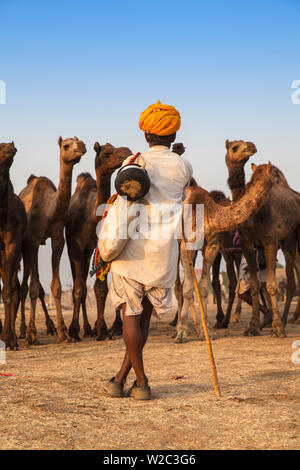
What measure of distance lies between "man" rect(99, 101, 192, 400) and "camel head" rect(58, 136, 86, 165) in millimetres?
4737

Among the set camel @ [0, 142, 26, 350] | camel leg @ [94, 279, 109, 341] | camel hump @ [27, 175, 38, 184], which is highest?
camel hump @ [27, 175, 38, 184]

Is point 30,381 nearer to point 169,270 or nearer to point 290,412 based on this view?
point 169,270

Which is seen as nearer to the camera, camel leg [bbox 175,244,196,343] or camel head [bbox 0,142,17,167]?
camel head [bbox 0,142,17,167]

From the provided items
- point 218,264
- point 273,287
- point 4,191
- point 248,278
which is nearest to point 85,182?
point 4,191

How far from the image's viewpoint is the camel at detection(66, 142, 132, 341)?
9.88 m

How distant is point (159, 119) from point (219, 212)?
439cm

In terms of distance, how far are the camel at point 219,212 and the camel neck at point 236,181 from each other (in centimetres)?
28

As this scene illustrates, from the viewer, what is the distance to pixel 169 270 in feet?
15.2

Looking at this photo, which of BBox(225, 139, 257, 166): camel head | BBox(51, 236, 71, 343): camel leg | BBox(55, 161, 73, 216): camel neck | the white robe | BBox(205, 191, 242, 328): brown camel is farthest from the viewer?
BBox(205, 191, 242, 328): brown camel

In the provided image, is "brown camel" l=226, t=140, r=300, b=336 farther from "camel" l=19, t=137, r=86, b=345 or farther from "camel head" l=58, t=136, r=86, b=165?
"camel" l=19, t=137, r=86, b=345

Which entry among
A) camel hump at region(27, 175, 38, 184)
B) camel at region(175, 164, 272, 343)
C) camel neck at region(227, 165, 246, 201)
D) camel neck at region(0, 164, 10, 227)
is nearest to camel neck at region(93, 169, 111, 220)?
camel at region(175, 164, 272, 343)

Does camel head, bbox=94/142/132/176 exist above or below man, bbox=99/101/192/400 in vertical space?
above

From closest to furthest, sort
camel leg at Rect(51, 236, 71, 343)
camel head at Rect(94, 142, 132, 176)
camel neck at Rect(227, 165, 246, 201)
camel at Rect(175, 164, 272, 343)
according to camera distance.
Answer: camel at Rect(175, 164, 272, 343), camel neck at Rect(227, 165, 246, 201), camel leg at Rect(51, 236, 71, 343), camel head at Rect(94, 142, 132, 176)

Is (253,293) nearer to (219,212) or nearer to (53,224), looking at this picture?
(219,212)
